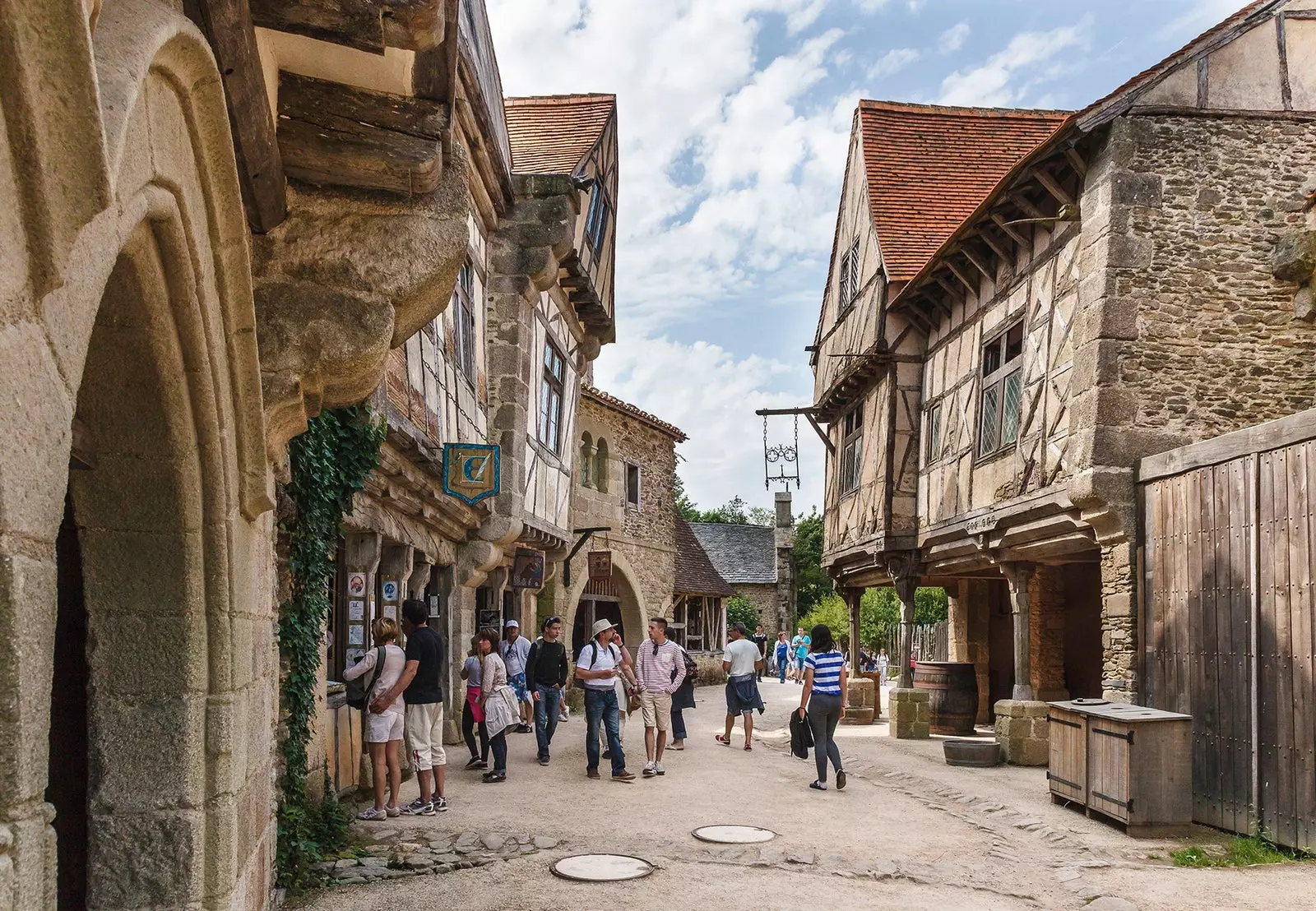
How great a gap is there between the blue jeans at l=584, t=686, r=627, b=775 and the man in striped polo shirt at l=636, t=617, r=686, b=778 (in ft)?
1.37

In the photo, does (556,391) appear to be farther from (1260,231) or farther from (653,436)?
(653,436)

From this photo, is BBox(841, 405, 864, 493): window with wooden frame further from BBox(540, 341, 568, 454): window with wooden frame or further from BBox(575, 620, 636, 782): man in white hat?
BBox(575, 620, 636, 782): man in white hat

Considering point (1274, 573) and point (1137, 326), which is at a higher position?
point (1137, 326)

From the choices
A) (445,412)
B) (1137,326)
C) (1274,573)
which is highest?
(1137,326)

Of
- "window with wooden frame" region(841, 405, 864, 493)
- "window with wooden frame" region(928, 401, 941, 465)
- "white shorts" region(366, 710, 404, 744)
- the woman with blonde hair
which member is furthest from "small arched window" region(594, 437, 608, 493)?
"white shorts" region(366, 710, 404, 744)

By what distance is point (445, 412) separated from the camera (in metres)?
9.49

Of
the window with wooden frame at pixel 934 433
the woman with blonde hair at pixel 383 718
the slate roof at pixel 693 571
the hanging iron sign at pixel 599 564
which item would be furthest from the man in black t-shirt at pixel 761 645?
the woman with blonde hair at pixel 383 718

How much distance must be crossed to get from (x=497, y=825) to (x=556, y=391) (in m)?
7.53

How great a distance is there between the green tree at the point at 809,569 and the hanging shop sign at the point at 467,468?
31534 mm

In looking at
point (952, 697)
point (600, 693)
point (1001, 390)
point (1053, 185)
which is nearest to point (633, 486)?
point (952, 697)

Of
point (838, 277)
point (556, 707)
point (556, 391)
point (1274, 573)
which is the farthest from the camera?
point (838, 277)

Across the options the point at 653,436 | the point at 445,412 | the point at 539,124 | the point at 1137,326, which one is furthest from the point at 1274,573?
the point at 653,436

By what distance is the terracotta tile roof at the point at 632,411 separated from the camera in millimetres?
19656

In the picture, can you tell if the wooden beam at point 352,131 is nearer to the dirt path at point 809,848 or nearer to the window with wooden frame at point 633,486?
the dirt path at point 809,848
